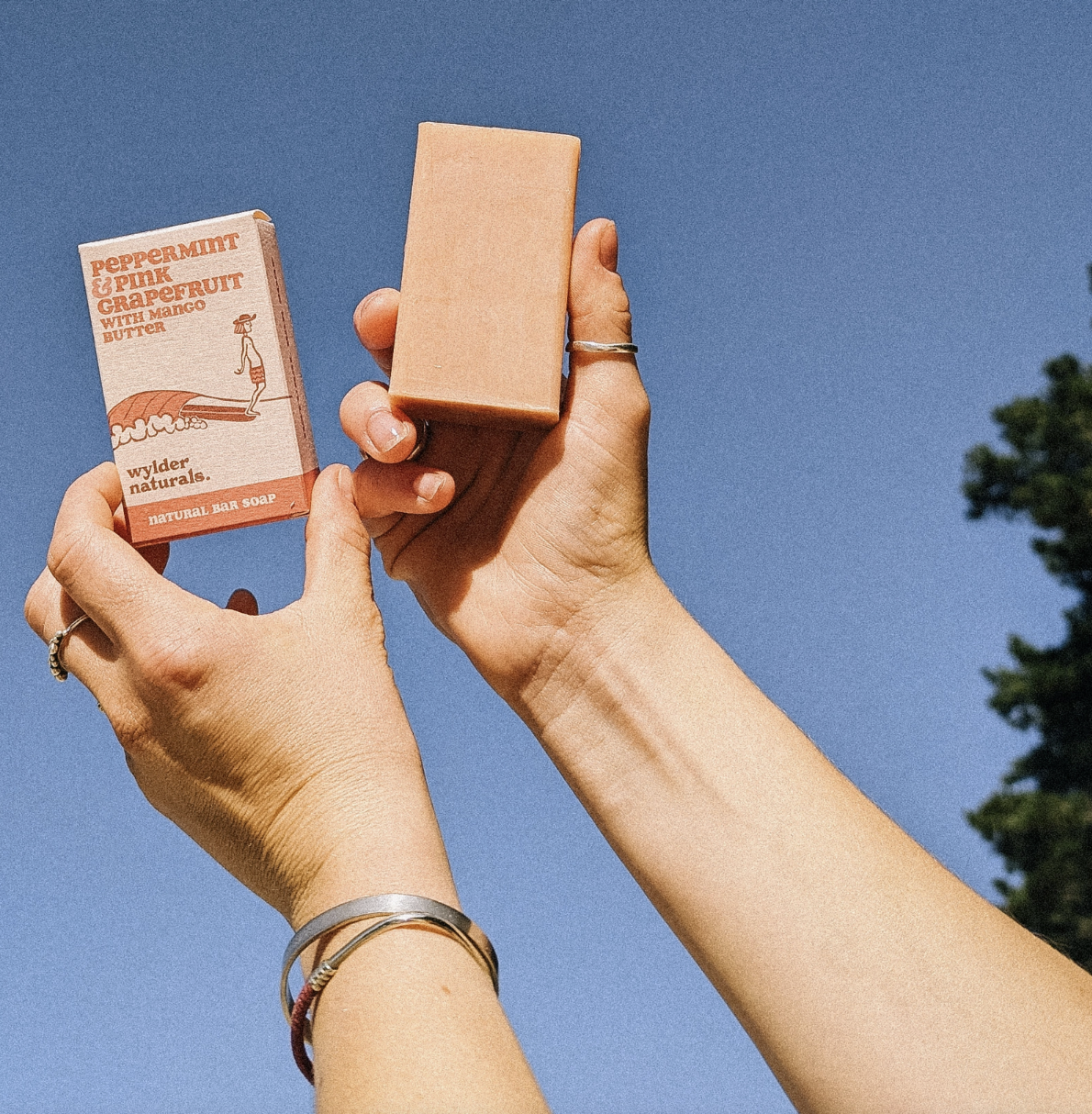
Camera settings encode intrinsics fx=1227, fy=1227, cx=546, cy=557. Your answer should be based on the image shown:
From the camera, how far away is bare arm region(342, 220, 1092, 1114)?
2.00 metres

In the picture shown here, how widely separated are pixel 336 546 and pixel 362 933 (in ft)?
3.46

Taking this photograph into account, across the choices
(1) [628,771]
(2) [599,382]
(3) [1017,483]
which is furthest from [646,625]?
(3) [1017,483]

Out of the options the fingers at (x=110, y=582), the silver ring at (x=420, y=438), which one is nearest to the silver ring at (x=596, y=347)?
the silver ring at (x=420, y=438)

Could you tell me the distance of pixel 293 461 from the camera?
287cm

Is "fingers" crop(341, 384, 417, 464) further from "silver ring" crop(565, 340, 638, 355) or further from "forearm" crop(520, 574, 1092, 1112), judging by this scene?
"forearm" crop(520, 574, 1092, 1112)

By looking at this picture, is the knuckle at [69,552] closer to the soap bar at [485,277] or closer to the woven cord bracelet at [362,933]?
the soap bar at [485,277]

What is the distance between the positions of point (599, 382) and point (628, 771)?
2.97 ft

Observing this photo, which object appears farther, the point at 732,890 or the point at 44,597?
the point at 44,597

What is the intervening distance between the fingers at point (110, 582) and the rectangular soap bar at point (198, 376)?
263 millimetres

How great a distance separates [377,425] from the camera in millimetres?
2791

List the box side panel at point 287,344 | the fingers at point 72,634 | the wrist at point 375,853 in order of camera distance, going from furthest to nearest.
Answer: the box side panel at point 287,344 < the fingers at point 72,634 < the wrist at point 375,853

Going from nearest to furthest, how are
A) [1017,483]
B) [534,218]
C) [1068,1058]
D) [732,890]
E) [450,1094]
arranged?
[450,1094], [1068,1058], [732,890], [534,218], [1017,483]

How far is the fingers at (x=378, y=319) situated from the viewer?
2901 mm

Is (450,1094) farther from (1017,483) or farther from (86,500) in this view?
(1017,483)
